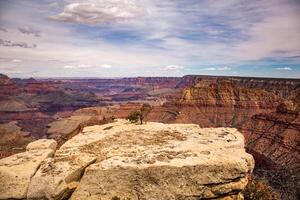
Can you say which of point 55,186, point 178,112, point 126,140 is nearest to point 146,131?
point 126,140

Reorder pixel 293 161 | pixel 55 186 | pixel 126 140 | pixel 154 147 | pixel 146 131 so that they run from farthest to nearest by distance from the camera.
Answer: pixel 293 161, pixel 146 131, pixel 126 140, pixel 154 147, pixel 55 186

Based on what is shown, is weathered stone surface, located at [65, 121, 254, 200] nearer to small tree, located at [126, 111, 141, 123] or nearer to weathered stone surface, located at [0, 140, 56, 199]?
weathered stone surface, located at [0, 140, 56, 199]

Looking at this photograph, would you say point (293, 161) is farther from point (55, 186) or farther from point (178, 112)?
point (55, 186)

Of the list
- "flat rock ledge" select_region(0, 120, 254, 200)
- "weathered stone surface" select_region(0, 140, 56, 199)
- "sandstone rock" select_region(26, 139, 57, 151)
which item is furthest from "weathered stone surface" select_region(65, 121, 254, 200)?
"sandstone rock" select_region(26, 139, 57, 151)

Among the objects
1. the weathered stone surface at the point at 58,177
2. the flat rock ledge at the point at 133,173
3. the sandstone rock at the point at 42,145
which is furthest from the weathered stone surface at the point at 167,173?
the sandstone rock at the point at 42,145

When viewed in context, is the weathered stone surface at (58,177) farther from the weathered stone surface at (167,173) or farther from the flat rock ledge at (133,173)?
the weathered stone surface at (167,173)

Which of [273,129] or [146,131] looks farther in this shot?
[273,129]

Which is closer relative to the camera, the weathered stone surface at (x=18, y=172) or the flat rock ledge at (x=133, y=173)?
the flat rock ledge at (x=133, y=173)
